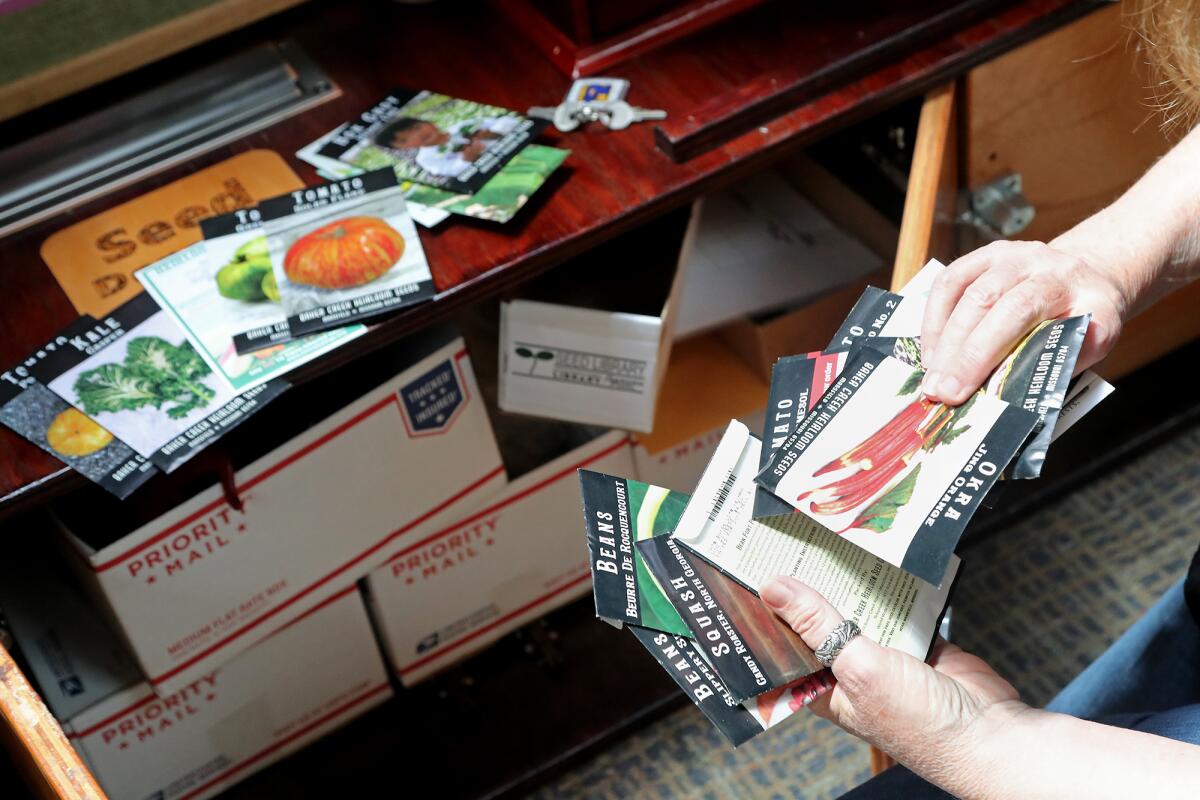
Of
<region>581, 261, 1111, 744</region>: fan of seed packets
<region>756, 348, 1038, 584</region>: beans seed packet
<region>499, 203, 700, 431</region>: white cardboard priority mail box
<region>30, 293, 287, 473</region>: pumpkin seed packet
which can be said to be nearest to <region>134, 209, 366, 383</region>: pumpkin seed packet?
<region>30, 293, 287, 473</region>: pumpkin seed packet

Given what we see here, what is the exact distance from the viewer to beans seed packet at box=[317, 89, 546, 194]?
1340 millimetres

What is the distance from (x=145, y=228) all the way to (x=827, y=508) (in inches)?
32.3

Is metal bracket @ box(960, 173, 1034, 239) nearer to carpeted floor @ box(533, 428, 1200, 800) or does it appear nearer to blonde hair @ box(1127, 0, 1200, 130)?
blonde hair @ box(1127, 0, 1200, 130)

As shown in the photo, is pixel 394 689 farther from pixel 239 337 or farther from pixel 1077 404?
pixel 1077 404

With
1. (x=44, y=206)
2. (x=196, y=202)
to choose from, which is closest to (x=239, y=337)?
(x=196, y=202)

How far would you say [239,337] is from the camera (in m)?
1.23

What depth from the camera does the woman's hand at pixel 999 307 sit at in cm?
95

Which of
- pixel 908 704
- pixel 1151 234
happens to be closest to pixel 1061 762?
pixel 908 704

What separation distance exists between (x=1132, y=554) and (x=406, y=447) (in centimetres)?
103

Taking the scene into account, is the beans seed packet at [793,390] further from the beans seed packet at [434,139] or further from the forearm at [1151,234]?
the beans seed packet at [434,139]

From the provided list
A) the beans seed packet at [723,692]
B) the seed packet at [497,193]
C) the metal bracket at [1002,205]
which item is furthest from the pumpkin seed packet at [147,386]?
the metal bracket at [1002,205]

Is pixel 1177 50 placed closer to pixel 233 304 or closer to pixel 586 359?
pixel 586 359

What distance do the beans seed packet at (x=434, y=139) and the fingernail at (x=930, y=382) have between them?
55 cm

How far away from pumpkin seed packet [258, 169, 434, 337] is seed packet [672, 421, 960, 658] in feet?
1.26
